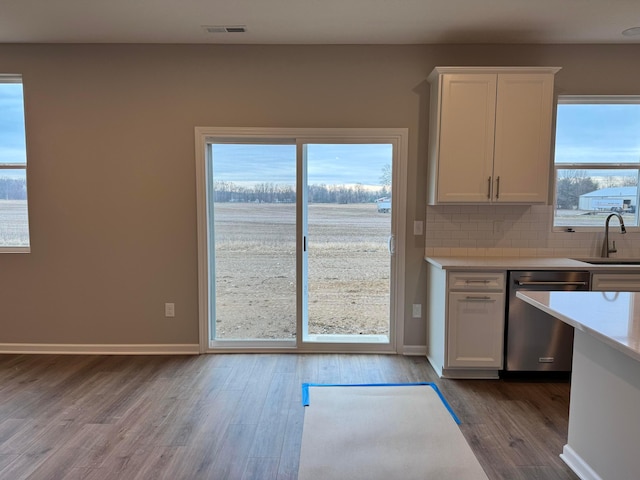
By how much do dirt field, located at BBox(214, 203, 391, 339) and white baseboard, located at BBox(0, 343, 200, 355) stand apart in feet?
1.09

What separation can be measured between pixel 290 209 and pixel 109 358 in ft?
6.64

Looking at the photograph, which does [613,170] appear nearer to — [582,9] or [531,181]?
[531,181]

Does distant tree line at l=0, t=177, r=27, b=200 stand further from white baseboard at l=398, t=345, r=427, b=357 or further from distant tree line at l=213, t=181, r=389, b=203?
white baseboard at l=398, t=345, r=427, b=357

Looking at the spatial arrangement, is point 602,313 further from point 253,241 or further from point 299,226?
point 253,241

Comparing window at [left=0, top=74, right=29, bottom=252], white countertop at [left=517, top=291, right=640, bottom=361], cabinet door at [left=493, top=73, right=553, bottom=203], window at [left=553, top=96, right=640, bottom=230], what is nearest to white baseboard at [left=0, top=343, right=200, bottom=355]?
window at [left=0, top=74, right=29, bottom=252]

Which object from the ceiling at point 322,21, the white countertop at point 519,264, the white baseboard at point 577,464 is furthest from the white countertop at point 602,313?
the ceiling at point 322,21

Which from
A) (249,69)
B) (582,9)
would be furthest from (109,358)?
(582,9)

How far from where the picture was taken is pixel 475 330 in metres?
3.07

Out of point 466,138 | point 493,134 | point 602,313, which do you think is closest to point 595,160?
point 493,134

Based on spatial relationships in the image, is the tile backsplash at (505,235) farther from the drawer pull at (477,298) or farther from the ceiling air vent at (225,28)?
the ceiling air vent at (225,28)

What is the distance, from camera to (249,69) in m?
3.44

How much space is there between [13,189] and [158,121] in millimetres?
1448

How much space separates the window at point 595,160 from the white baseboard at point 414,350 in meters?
1.59

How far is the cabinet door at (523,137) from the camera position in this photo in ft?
10.1
